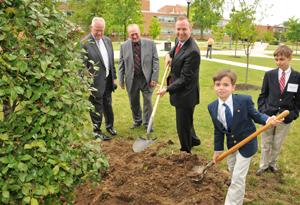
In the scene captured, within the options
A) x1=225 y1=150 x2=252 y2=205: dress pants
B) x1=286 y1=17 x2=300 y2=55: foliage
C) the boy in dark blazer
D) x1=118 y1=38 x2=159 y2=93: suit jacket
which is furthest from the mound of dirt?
x1=286 y1=17 x2=300 y2=55: foliage

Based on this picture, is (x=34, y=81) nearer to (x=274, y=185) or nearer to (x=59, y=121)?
(x=59, y=121)

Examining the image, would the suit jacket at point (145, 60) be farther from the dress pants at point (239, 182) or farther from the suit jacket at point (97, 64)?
the dress pants at point (239, 182)

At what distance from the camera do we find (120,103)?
7547mm

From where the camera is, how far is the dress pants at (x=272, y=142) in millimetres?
3523

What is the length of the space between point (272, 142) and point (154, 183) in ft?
6.76

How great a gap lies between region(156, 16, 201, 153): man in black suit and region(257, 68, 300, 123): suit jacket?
3.77 ft

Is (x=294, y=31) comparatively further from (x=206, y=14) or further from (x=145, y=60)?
(x=206, y=14)

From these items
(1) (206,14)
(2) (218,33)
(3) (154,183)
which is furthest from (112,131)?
(1) (206,14)

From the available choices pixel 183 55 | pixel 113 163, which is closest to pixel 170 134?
pixel 113 163

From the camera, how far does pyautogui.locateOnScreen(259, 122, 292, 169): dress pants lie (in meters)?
3.52

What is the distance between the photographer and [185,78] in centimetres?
370

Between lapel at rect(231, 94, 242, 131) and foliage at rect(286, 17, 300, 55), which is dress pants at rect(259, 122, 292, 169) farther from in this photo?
foliage at rect(286, 17, 300, 55)

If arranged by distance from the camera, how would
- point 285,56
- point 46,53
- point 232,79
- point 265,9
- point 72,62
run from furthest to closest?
point 265,9
point 285,56
point 232,79
point 72,62
point 46,53

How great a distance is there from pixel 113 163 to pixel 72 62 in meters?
2.46
